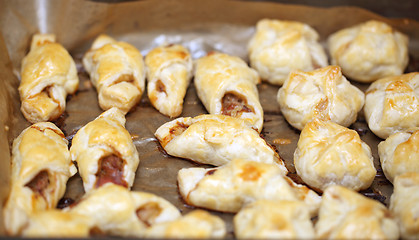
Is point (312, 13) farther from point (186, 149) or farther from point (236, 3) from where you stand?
point (186, 149)

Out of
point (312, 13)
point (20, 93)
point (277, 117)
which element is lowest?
Result: point (277, 117)

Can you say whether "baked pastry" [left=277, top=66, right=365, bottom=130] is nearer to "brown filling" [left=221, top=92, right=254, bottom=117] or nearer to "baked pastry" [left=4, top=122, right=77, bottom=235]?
"brown filling" [left=221, top=92, right=254, bottom=117]

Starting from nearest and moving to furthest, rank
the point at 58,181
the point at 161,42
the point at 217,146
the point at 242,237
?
the point at 242,237 → the point at 58,181 → the point at 217,146 → the point at 161,42

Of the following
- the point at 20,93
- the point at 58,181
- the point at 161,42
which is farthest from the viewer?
the point at 161,42

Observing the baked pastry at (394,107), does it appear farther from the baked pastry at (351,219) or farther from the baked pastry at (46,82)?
the baked pastry at (46,82)

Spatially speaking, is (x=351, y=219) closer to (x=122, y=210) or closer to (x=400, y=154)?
(x=400, y=154)

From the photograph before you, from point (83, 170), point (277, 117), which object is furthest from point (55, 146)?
point (277, 117)

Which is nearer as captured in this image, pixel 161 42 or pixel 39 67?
pixel 39 67
